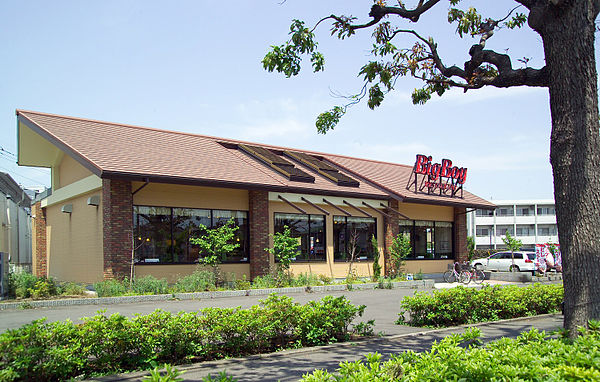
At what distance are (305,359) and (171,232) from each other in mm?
12513

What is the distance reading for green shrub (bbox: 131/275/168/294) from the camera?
55.3 feet

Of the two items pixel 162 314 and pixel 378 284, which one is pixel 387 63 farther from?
pixel 378 284

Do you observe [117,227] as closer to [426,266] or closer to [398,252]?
[398,252]

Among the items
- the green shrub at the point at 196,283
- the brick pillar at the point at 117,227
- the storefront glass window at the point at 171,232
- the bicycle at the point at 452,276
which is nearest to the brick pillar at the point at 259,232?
the storefront glass window at the point at 171,232

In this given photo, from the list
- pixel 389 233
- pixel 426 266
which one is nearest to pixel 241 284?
pixel 389 233

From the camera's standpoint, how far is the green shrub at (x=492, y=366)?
4.37m

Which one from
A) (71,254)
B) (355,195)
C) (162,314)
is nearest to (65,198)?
(71,254)

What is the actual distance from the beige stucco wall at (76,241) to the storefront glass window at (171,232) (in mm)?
1528

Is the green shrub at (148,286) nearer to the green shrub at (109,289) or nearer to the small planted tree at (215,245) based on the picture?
the green shrub at (109,289)

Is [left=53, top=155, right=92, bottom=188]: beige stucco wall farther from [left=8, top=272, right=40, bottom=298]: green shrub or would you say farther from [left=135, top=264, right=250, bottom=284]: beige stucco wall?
[left=135, top=264, right=250, bottom=284]: beige stucco wall

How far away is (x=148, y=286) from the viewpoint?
17.0 m

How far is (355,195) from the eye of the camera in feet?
82.2

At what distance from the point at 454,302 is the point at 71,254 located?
1592 cm

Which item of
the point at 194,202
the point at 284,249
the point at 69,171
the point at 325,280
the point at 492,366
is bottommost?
the point at 325,280
